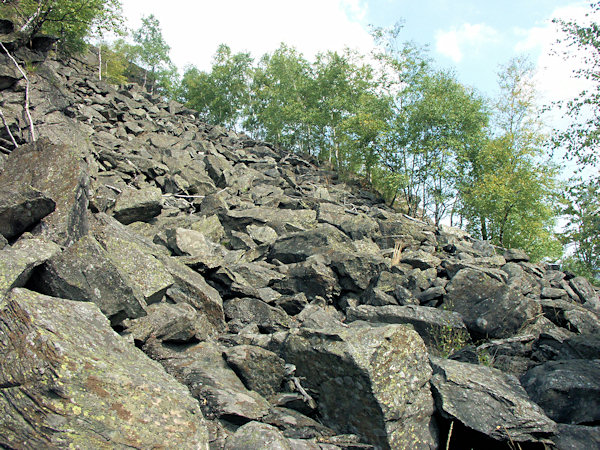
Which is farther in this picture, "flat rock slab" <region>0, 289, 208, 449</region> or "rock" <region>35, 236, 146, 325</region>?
"rock" <region>35, 236, 146, 325</region>

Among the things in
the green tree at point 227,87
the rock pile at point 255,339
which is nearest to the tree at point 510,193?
the rock pile at point 255,339

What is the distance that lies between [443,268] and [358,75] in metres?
30.4

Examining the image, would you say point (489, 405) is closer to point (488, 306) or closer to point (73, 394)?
point (488, 306)

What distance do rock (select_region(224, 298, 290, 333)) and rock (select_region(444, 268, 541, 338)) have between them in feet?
13.4

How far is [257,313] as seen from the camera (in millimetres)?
8766

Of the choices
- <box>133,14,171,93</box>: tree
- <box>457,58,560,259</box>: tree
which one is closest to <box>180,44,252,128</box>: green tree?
<box>133,14,171,93</box>: tree

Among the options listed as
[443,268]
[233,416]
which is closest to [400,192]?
[443,268]

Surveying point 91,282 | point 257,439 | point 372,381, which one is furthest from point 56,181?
point 372,381

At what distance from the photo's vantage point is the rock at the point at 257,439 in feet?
14.4

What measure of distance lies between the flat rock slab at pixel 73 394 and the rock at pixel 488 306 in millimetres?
6964

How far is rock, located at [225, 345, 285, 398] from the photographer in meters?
5.97

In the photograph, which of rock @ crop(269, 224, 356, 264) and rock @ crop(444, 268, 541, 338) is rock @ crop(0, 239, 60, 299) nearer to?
rock @ crop(269, 224, 356, 264)

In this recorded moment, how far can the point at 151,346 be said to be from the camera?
6.16 m

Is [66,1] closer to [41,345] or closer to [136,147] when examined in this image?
[136,147]
